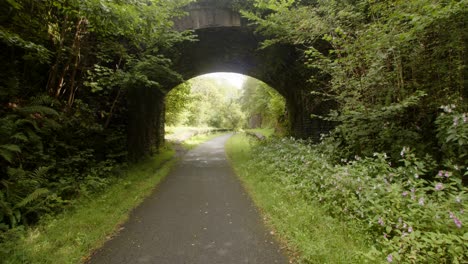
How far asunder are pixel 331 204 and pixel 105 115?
8.49 m

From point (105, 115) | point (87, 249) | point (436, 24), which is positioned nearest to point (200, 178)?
point (105, 115)

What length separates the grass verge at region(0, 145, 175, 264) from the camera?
350 cm

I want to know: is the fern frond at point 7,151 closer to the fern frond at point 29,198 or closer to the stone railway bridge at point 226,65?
the fern frond at point 29,198

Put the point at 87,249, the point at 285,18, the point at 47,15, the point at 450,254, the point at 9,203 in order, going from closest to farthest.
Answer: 1. the point at 450,254
2. the point at 87,249
3. the point at 9,203
4. the point at 47,15
5. the point at 285,18

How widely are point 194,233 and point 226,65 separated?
11563 mm

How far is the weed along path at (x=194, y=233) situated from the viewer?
11.8 feet

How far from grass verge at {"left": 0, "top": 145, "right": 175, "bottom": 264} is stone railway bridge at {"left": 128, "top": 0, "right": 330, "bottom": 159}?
15.6ft

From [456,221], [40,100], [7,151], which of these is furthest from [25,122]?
[456,221]

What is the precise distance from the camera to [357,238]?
11.4 feet

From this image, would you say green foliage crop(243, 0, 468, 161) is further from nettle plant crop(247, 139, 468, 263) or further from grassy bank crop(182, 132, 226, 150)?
grassy bank crop(182, 132, 226, 150)

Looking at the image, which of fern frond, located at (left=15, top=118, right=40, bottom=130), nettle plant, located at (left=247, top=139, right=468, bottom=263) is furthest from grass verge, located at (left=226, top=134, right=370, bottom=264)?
fern frond, located at (left=15, top=118, right=40, bottom=130)

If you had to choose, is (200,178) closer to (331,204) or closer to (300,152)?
(300,152)

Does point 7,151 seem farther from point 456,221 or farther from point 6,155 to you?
point 456,221

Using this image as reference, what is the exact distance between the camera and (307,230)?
398 cm
